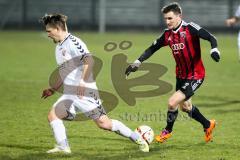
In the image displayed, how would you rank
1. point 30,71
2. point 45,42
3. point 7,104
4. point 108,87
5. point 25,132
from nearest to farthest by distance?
point 25,132, point 7,104, point 108,87, point 30,71, point 45,42

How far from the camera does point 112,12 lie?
43688 millimetres

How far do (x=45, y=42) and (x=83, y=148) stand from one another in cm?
2446

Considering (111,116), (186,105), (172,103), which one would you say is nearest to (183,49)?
(172,103)

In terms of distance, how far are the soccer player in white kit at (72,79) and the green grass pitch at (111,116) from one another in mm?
452

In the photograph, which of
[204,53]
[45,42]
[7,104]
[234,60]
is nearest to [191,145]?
[7,104]

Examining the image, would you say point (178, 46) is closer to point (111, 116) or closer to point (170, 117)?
point (170, 117)

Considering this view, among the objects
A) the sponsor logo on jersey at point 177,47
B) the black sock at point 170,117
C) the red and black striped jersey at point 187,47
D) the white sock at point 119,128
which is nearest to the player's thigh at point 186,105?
the black sock at point 170,117

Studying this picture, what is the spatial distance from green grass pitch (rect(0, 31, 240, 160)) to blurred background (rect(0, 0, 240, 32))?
17.4 meters

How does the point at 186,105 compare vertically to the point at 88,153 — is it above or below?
above

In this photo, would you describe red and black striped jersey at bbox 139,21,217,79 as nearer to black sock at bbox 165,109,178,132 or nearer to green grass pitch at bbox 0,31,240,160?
black sock at bbox 165,109,178,132

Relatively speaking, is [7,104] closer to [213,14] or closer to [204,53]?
[204,53]

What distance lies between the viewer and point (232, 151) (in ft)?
31.8

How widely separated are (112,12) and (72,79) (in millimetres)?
34931

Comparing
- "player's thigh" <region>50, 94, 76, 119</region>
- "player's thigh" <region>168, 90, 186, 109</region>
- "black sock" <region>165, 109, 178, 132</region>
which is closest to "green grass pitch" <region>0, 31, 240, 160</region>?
"black sock" <region>165, 109, 178, 132</region>
